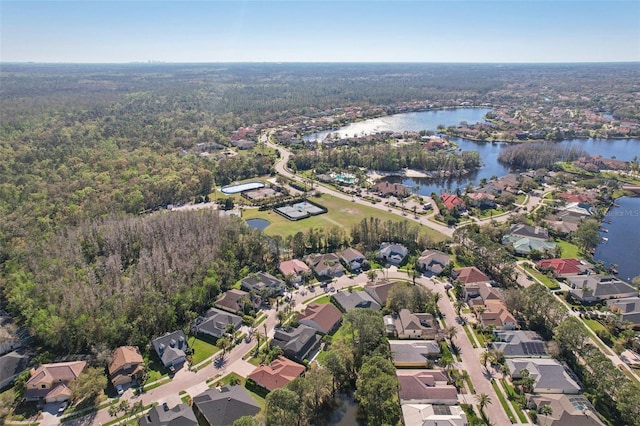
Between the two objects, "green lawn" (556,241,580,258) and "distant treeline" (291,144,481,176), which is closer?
"green lawn" (556,241,580,258)

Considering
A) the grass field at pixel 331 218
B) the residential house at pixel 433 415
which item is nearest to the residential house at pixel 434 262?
the grass field at pixel 331 218

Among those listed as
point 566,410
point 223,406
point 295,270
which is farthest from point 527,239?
point 223,406

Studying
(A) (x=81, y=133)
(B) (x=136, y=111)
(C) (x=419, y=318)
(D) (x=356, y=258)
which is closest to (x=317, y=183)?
(D) (x=356, y=258)

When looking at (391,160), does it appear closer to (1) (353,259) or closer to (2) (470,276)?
(1) (353,259)

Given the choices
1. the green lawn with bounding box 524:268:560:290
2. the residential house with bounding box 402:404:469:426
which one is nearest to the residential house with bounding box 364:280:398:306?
the residential house with bounding box 402:404:469:426

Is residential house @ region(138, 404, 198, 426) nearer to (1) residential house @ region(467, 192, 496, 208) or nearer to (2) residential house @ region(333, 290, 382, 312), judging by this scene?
(2) residential house @ region(333, 290, 382, 312)

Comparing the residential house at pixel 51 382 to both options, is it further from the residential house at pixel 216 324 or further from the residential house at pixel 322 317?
the residential house at pixel 322 317
